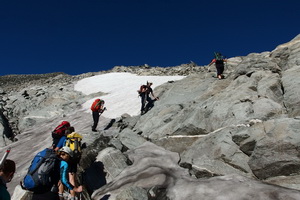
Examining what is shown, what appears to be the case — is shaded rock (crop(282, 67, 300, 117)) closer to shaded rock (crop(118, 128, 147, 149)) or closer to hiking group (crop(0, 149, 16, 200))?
shaded rock (crop(118, 128, 147, 149))

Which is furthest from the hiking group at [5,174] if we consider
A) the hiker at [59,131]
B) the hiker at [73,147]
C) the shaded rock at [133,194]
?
the hiker at [59,131]

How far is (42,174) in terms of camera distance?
5.24 metres

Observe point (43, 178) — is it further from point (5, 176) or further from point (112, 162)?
point (112, 162)

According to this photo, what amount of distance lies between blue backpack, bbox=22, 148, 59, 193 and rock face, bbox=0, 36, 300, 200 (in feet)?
8.47

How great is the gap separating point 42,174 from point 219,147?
6.33 meters

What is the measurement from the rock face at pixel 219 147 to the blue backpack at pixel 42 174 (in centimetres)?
258

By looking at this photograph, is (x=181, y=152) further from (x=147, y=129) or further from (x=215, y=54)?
(x=215, y=54)

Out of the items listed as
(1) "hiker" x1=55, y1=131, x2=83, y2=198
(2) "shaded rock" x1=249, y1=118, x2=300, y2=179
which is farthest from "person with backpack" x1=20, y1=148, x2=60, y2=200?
(2) "shaded rock" x1=249, y1=118, x2=300, y2=179

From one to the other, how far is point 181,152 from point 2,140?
15551 mm

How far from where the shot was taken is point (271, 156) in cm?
714

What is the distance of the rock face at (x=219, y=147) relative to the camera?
6.90m

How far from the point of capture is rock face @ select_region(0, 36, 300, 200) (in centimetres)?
690


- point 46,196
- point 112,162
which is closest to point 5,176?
point 46,196

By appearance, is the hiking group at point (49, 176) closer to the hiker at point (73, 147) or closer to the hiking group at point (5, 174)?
the hiker at point (73, 147)
